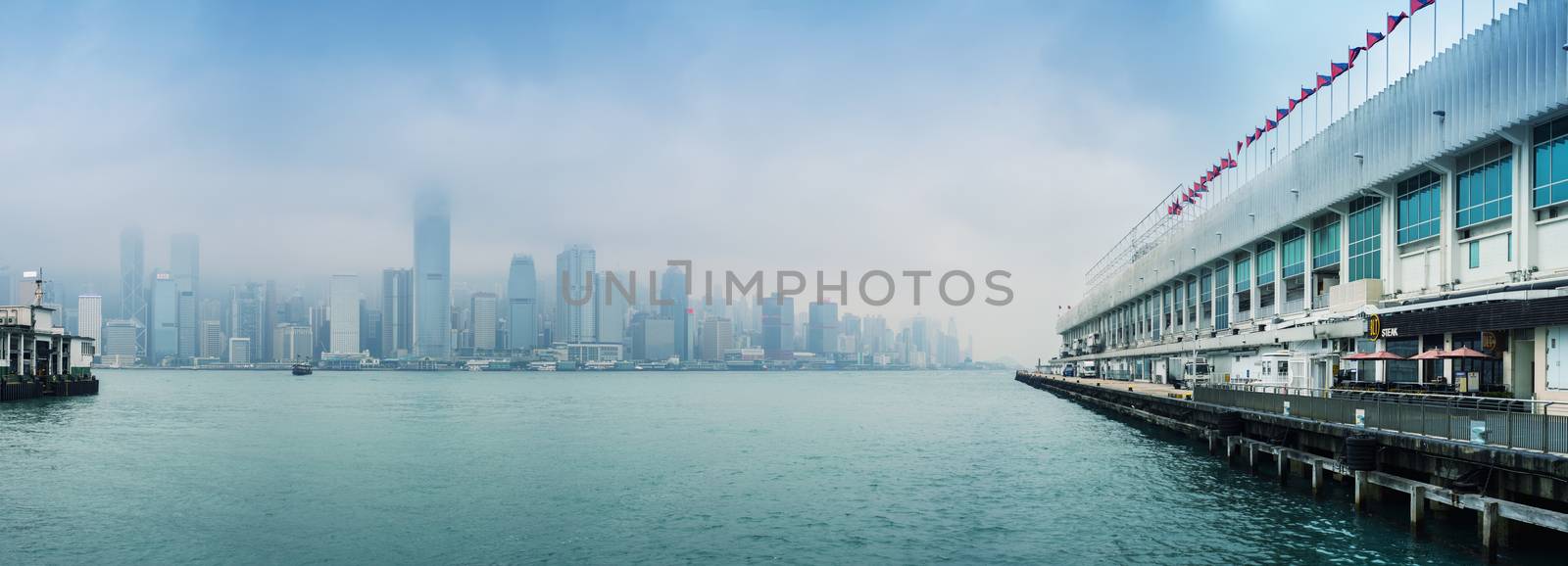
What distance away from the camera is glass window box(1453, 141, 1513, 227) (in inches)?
1642

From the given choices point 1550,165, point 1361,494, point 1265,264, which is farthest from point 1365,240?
point 1361,494

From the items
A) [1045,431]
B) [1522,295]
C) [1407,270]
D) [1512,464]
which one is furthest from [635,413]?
[1512,464]

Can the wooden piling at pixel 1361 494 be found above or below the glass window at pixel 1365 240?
below

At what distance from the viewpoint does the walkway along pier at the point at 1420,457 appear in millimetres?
21453

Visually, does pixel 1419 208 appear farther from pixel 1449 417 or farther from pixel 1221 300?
pixel 1221 300

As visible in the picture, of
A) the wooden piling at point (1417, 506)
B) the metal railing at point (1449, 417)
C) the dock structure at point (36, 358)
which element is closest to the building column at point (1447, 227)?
the metal railing at point (1449, 417)

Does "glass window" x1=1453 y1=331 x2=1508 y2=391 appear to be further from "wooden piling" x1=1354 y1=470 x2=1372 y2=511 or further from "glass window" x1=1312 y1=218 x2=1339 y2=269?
"glass window" x1=1312 y1=218 x2=1339 y2=269

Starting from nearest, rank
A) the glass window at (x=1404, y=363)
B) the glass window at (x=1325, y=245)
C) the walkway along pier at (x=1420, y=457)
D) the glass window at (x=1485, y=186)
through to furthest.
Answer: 1. the walkway along pier at (x=1420, y=457)
2. the glass window at (x=1485, y=186)
3. the glass window at (x=1404, y=363)
4. the glass window at (x=1325, y=245)

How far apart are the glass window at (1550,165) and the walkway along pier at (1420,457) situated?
1008cm

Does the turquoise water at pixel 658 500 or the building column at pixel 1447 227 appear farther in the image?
the building column at pixel 1447 227

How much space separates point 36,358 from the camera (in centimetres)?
10350

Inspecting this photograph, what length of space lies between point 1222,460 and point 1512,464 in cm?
2285

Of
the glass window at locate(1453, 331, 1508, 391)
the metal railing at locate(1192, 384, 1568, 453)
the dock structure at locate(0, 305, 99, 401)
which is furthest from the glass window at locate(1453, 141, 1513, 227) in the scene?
the dock structure at locate(0, 305, 99, 401)

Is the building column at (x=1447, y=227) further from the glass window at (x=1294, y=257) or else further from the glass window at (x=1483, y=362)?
the glass window at (x=1294, y=257)
